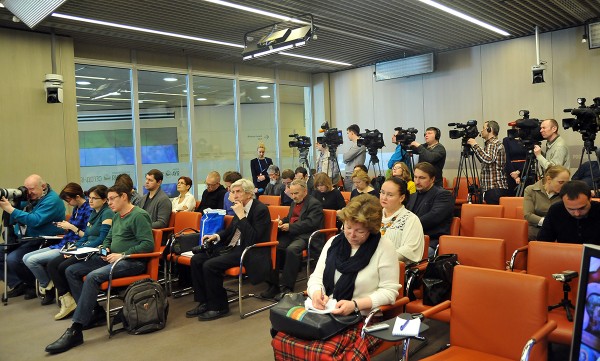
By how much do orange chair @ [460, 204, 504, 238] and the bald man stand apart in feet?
13.7

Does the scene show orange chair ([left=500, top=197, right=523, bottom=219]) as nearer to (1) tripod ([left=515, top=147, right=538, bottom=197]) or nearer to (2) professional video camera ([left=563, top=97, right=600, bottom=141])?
(1) tripod ([left=515, top=147, right=538, bottom=197])

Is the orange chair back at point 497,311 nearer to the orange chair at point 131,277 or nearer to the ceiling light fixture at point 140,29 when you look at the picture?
the orange chair at point 131,277

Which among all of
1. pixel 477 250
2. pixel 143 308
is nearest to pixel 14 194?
pixel 143 308

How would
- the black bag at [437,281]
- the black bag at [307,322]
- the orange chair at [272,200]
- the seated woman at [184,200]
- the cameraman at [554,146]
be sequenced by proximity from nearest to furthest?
the black bag at [307,322] → the black bag at [437,281] → the cameraman at [554,146] → the seated woman at [184,200] → the orange chair at [272,200]

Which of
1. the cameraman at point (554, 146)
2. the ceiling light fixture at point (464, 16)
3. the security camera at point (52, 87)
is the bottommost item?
the cameraman at point (554, 146)

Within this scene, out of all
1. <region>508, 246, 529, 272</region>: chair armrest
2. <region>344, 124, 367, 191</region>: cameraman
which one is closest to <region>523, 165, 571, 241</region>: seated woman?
<region>508, 246, 529, 272</region>: chair armrest

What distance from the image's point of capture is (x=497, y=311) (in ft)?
7.60

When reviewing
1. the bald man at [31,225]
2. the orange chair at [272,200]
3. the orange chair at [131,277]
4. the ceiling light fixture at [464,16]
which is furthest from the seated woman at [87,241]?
the ceiling light fixture at [464,16]

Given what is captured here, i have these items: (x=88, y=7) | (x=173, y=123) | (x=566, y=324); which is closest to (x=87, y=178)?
(x=173, y=123)

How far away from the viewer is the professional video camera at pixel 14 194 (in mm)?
5035

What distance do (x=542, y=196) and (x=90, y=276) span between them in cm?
381

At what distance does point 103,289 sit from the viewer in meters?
4.09

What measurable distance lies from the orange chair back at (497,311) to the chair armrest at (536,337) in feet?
0.13

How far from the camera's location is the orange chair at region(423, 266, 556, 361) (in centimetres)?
221
